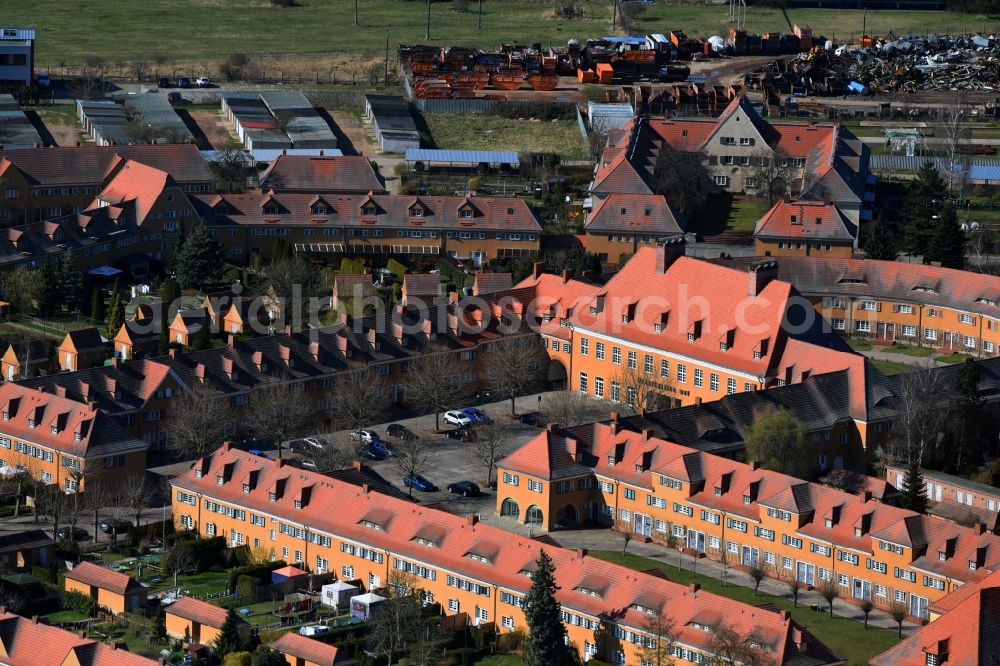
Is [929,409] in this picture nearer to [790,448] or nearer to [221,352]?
[790,448]

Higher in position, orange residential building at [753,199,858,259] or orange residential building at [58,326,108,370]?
orange residential building at [753,199,858,259]

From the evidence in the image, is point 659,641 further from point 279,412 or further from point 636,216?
point 636,216

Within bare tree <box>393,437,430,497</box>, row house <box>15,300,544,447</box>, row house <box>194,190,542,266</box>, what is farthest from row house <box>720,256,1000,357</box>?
bare tree <box>393,437,430,497</box>

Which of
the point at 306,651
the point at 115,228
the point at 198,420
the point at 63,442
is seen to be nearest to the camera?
the point at 306,651

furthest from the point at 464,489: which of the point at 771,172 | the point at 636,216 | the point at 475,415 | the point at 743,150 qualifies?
the point at 743,150

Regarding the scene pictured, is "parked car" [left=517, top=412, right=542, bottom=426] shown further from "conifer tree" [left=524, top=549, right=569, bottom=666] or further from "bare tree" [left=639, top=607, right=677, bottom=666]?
"bare tree" [left=639, top=607, right=677, bottom=666]

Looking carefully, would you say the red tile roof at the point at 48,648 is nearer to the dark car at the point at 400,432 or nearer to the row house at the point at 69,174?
the dark car at the point at 400,432
